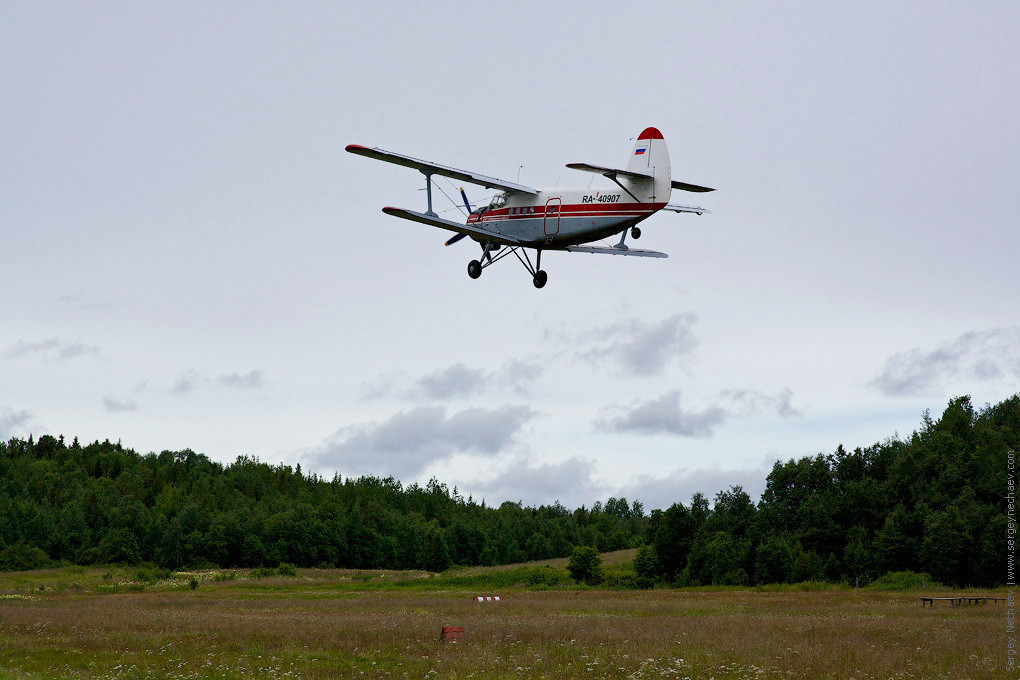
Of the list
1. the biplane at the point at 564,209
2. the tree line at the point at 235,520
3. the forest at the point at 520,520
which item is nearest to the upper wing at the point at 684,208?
the biplane at the point at 564,209

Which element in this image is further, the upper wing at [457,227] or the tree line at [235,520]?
the tree line at [235,520]

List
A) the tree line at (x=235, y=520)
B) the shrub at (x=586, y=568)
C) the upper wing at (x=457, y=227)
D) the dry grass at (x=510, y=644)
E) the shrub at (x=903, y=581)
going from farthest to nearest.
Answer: the tree line at (x=235, y=520) < the shrub at (x=586, y=568) < the shrub at (x=903, y=581) < the upper wing at (x=457, y=227) < the dry grass at (x=510, y=644)

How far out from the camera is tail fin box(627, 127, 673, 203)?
3234 centimetres

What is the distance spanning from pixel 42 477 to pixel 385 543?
204ft

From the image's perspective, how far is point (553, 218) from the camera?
34.2 metres

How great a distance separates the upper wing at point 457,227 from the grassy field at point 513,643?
517 inches

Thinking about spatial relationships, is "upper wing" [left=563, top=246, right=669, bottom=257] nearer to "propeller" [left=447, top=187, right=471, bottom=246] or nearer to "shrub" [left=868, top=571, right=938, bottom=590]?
"propeller" [left=447, top=187, right=471, bottom=246]

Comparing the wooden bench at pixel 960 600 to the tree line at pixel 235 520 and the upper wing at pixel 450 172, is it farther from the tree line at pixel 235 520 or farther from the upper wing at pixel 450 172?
the tree line at pixel 235 520

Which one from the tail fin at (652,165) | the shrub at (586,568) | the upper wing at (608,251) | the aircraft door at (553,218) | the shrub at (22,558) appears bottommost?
the shrub at (22,558)

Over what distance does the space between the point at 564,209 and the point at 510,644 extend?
46.9ft

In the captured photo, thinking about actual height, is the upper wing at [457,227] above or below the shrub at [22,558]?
above

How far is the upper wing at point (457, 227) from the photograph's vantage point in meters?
33.5

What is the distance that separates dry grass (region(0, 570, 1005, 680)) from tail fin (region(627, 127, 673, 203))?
13869 mm

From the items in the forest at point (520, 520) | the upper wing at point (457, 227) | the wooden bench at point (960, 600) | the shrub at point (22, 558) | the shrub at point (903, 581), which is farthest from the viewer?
the shrub at point (22, 558)
